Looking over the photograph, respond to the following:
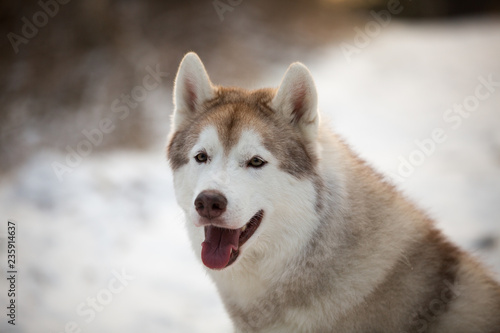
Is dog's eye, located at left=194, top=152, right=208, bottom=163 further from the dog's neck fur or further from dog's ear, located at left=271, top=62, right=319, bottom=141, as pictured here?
the dog's neck fur

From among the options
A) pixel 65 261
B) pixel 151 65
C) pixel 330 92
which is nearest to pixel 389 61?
pixel 330 92

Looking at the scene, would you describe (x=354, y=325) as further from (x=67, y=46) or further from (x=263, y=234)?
(x=67, y=46)

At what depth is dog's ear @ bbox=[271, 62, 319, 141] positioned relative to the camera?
131 inches

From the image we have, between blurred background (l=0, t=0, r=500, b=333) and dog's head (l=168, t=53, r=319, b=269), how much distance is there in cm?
159

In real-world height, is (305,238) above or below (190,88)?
below
